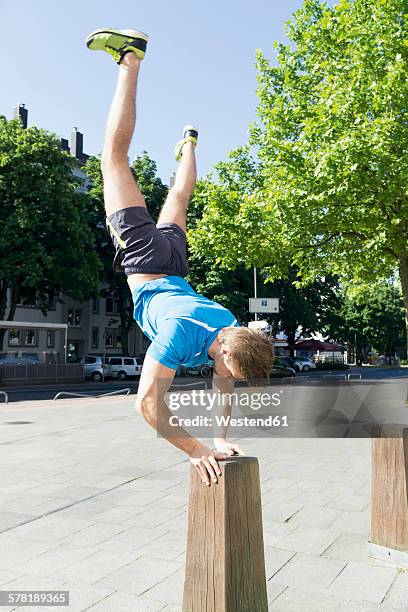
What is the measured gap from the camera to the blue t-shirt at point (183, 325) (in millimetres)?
2793

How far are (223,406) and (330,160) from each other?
38.2 feet

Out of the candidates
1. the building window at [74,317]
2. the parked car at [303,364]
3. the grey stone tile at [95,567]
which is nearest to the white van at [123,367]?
the building window at [74,317]

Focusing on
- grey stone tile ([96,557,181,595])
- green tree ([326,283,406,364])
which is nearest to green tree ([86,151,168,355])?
green tree ([326,283,406,364])

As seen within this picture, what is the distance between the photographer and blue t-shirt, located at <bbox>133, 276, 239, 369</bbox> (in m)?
2.79

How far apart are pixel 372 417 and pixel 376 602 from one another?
448 inches

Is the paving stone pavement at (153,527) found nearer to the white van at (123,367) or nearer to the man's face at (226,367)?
the man's face at (226,367)

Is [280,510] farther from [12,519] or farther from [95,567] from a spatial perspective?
[12,519]

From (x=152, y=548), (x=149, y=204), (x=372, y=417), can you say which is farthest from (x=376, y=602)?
(x=149, y=204)

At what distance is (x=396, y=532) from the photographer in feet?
14.6

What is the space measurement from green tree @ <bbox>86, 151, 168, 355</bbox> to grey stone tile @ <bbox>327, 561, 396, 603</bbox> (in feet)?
111

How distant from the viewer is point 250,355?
8.68 ft

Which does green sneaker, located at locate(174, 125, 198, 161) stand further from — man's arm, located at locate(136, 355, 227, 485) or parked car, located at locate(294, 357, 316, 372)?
parked car, located at locate(294, 357, 316, 372)

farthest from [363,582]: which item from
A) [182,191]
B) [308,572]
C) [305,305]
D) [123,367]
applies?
[305,305]

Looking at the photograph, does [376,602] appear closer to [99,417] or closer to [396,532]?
[396,532]
